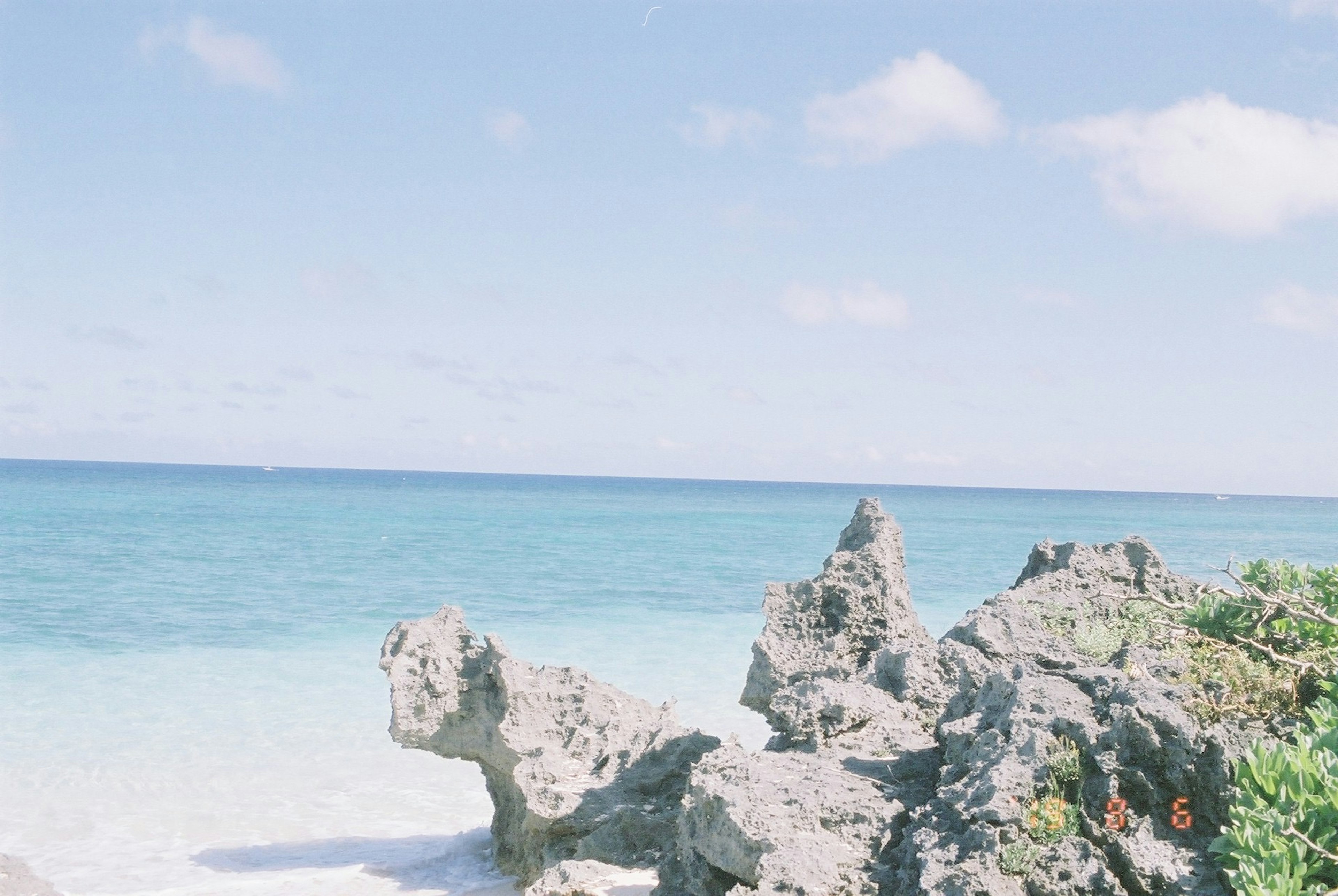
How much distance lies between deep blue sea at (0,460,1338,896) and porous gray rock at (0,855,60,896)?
86cm

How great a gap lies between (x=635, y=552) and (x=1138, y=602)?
29.3 m

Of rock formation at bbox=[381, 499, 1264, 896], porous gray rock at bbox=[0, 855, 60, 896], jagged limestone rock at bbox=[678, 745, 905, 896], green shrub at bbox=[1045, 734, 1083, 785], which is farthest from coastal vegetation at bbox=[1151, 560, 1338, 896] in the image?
porous gray rock at bbox=[0, 855, 60, 896]

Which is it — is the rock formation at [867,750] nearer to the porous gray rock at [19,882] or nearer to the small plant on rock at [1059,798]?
the small plant on rock at [1059,798]

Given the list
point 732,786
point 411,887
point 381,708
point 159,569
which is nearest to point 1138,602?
point 732,786

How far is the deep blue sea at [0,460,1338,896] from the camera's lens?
27.1 ft

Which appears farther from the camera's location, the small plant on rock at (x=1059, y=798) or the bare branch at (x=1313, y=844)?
the small plant on rock at (x=1059, y=798)

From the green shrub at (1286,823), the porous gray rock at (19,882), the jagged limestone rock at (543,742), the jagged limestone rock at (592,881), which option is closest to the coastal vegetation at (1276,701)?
the green shrub at (1286,823)

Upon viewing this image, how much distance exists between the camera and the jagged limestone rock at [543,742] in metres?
6.17

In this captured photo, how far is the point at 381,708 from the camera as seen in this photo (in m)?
12.6

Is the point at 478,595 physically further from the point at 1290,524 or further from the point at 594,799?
the point at 1290,524

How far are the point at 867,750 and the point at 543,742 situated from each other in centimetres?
254

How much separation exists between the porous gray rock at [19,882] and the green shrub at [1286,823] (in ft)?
20.9

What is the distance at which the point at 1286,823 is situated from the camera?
3344 millimetres

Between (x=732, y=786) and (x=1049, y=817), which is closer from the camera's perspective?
(x=1049, y=817)
